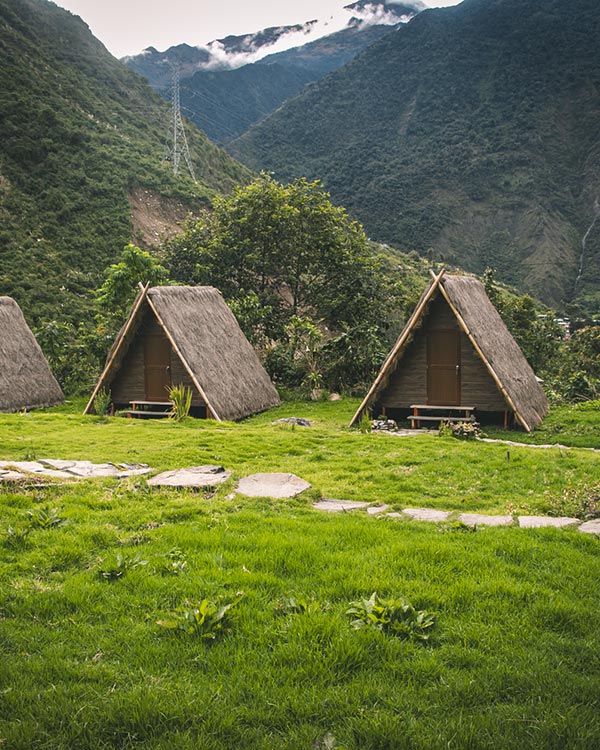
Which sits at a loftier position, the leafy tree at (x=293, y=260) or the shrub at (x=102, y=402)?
the leafy tree at (x=293, y=260)

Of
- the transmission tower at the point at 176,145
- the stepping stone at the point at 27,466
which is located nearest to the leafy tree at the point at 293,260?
the stepping stone at the point at 27,466

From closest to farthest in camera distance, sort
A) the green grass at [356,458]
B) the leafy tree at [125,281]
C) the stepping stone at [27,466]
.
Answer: the green grass at [356,458], the stepping stone at [27,466], the leafy tree at [125,281]

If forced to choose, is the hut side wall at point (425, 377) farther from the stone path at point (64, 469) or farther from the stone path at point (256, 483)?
the stone path at point (64, 469)

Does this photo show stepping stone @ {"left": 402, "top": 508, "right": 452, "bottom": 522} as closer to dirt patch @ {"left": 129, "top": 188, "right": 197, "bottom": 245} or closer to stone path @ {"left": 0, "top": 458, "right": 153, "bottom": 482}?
stone path @ {"left": 0, "top": 458, "right": 153, "bottom": 482}

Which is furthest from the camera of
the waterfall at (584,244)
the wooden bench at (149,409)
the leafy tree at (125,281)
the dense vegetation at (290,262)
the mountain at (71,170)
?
the waterfall at (584,244)

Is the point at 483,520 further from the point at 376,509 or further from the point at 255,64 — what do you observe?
the point at 255,64

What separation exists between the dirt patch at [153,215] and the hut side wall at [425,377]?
27111 millimetres

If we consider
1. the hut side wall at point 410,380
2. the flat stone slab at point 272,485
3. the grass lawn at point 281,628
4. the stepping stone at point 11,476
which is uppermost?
the hut side wall at point 410,380

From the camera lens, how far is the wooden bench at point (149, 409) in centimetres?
1499

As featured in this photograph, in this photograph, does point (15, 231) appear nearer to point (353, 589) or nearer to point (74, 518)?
point (74, 518)

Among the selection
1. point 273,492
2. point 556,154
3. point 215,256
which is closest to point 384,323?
point 215,256

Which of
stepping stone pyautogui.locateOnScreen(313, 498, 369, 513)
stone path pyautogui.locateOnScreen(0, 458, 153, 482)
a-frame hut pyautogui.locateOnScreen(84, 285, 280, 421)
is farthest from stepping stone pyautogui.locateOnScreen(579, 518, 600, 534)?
a-frame hut pyautogui.locateOnScreen(84, 285, 280, 421)

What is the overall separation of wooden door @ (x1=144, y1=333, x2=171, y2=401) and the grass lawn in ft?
26.9

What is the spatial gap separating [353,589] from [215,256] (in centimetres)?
2049
